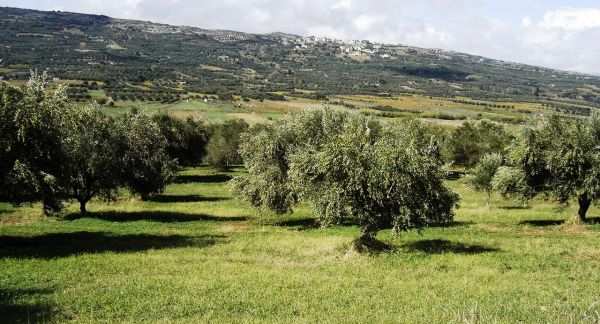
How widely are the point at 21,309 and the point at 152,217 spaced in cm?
2911

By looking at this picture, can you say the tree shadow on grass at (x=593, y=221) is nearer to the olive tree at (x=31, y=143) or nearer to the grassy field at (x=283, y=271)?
the grassy field at (x=283, y=271)

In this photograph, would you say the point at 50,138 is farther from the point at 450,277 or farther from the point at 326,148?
the point at 450,277

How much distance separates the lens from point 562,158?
136ft

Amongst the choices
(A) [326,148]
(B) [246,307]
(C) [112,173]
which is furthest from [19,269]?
(C) [112,173]

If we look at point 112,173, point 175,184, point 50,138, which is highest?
point 50,138

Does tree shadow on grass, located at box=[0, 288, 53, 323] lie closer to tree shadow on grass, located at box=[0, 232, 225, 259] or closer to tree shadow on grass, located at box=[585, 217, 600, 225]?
tree shadow on grass, located at box=[0, 232, 225, 259]

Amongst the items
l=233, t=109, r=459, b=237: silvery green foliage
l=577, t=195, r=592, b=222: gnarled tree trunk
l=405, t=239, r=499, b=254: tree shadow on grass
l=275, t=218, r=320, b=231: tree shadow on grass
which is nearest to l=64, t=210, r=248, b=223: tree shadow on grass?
l=275, t=218, r=320, b=231: tree shadow on grass

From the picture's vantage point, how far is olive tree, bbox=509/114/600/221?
41.3 meters

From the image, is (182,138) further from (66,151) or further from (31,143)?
(31,143)


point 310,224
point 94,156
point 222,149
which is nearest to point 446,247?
point 310,224

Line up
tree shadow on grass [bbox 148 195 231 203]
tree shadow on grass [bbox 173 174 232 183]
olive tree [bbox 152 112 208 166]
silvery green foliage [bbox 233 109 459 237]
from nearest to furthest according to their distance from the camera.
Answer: silvery green foliage [bbox 233 109 459 237] → tree shadow on grass [bbox 148 195 231 203] → tree shadow on grass [bbox 173 174 232 183] → olive tree [bbox 152 112 208 166]

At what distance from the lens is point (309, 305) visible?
2031 cm

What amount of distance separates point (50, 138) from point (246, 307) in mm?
22906

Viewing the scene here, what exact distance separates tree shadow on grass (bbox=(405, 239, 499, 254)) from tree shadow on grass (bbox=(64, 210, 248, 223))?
20386mm
